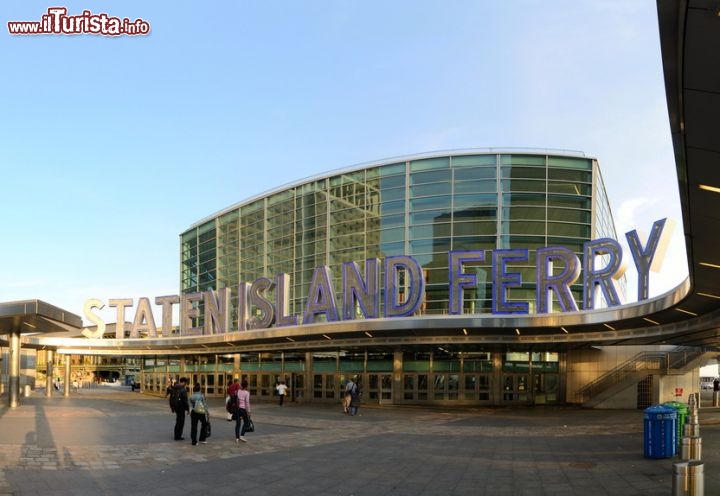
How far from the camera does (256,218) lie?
1852 inches

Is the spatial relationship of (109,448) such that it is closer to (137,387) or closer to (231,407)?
(231,407)

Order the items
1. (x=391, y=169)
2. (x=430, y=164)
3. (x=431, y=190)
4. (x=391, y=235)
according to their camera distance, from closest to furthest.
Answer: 1. (x=431, y=190)
2. (x=430, y=164)
3. (x=391, y=235)
4. (x=391, y=169)

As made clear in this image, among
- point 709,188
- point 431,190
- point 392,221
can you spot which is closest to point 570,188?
point 431,190

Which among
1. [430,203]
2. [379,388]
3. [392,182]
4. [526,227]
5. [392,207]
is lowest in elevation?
[379,388]

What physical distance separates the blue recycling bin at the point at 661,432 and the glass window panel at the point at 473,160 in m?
23.5

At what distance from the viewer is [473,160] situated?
3625 centimetres

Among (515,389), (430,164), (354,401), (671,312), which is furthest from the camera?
(430,164)

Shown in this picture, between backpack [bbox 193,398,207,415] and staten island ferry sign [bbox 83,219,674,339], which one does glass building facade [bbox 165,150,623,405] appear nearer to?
staten island ferry sign [bbox 83,219,674,339]

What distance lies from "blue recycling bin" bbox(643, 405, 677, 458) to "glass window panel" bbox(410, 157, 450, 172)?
24.1 meters

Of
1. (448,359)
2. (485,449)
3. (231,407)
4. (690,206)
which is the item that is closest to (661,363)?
(448,359)

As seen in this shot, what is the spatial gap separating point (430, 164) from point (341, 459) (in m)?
24.9

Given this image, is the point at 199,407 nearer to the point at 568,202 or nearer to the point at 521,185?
the point at 521,185

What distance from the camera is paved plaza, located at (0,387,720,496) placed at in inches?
444

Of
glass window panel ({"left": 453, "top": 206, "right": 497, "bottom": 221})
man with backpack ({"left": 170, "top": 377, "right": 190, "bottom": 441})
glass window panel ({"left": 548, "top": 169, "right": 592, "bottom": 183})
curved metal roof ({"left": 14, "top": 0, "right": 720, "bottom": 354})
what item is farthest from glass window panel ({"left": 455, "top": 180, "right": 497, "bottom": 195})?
man with backpack ({"left": 170, "top": 377, "right": 190, "bottom": 441})
